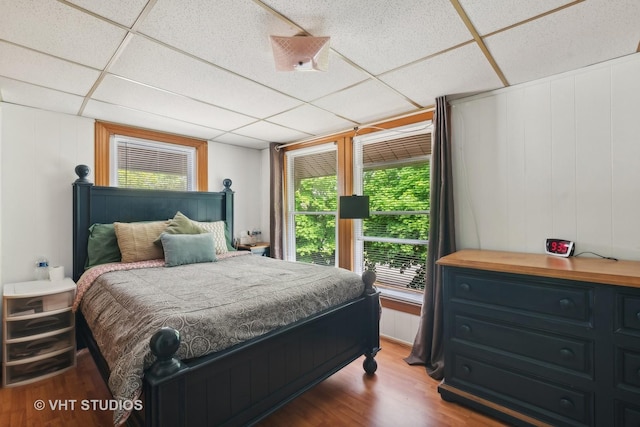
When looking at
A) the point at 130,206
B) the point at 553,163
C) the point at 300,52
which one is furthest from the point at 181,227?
the point at 553,163

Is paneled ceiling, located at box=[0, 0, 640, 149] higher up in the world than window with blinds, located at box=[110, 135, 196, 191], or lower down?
higher up

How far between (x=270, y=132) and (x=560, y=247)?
3159mm

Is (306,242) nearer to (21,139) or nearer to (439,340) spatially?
(439,340)

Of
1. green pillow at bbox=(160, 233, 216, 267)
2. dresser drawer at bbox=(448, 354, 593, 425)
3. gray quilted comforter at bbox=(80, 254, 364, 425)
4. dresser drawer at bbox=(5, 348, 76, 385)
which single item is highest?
green pillow at bbox=(160, 233, 216, 267)

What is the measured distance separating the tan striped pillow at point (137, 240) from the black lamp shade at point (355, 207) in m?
2.03

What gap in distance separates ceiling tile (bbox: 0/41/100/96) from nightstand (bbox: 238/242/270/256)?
249 centimetres

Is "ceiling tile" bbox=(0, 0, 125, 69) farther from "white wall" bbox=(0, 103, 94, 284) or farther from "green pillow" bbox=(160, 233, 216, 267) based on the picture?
"green pillow" bbox=(160, 233, 216, 267)

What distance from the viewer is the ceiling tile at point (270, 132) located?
3.46 metres

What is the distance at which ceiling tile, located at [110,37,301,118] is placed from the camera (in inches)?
73.8

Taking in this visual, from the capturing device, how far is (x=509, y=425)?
189 cm

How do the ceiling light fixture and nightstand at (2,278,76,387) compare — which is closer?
the ceiling light fixture

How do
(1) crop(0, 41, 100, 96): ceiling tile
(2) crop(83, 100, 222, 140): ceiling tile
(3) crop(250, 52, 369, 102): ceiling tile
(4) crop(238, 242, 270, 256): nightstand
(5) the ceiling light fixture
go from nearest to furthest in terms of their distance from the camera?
(5) the ceiling light fixture, (1) crop(0, 41, 100, 96): ceiling tile, (3) crop(250, 52, 369, 102): ceiling tile, (2) crop(83, 100, 222, 140): ceiling tile, (4) crop(238, 242, 270, 256): nightstand
